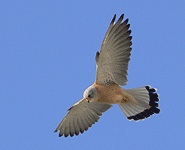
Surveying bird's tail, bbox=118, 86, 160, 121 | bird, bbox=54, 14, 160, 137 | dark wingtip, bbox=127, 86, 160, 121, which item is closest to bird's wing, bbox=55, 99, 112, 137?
bird, bbox=54, 14, 160, 137

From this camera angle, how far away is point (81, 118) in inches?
318

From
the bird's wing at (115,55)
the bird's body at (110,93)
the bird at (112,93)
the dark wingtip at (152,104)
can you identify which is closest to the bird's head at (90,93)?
the bird at (112,93)

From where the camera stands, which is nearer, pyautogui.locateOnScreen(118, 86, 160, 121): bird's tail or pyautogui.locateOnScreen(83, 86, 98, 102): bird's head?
pyautogui.locateOnScreen(83, 86, 98, 102): bird's head

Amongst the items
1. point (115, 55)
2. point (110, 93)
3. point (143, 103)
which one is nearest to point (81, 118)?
point (110, 93)

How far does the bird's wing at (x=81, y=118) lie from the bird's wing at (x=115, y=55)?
3.83ft

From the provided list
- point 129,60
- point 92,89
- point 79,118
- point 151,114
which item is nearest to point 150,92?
point 151,114

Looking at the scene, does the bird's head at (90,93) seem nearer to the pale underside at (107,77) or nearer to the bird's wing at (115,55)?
the pale underside at (107,77)

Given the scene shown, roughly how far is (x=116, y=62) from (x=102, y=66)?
15.7 inches

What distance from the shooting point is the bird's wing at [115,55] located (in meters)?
6.59

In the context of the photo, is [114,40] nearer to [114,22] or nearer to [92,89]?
[114,22]

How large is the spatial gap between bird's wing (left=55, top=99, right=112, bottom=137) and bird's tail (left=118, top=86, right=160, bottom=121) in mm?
800

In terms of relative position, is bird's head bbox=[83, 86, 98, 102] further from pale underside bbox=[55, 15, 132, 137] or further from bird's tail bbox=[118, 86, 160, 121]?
bird's tail bbox=[118, 86, 160, 121]

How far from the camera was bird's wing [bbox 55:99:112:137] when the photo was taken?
794 cm

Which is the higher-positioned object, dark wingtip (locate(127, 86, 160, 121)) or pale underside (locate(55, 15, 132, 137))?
pale underside (locate(55, 15, 132, 137))
